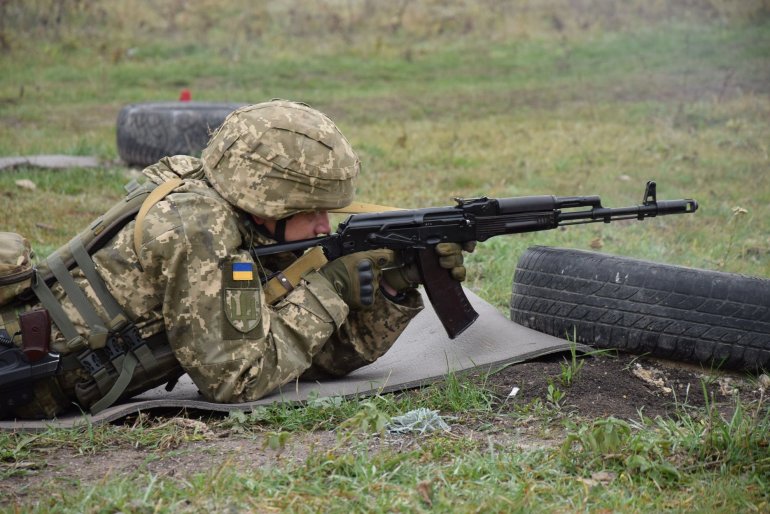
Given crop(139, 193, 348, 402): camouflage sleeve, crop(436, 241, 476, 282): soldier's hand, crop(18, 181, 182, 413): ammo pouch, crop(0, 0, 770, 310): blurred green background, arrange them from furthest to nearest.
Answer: crop(0, 0, 770, 310): blurred green background, crop(436, 241, 476, 282): soldier's hand, crop(18, 181, 182, 413): ammo pouch, crop(139, 193, 348, 402): camouflage sleeve

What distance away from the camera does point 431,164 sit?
9.73 metres

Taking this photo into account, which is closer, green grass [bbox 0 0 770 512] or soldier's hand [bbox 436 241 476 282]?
green grass [bbox 0 0 770 512]

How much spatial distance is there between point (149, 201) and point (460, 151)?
6.75m

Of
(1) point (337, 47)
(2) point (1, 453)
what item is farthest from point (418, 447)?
(1) point (337, 47)

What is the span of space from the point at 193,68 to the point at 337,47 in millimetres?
2531

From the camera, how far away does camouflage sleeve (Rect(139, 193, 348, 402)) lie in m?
3.63

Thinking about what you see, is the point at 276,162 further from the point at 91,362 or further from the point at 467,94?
the point at 467,94

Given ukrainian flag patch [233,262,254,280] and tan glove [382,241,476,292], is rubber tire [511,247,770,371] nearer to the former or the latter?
tan glove [382,241,476,292]

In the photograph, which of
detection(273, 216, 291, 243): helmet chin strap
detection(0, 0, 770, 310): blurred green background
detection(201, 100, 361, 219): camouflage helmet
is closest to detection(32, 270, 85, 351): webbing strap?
detection(201, 100, 361, 219): camouflage helmet

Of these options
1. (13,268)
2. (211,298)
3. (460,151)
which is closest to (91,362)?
(13,268)

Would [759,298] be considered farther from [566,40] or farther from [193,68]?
[566,40]

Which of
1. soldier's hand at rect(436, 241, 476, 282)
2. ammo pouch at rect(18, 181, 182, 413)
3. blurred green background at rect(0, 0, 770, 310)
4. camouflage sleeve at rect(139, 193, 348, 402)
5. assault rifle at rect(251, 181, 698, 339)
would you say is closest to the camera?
camouflage sleeve at rect(139, 193, 348, 402)

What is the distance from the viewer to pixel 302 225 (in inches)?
158

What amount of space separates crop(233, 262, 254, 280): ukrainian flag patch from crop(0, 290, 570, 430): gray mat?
0.51 m
